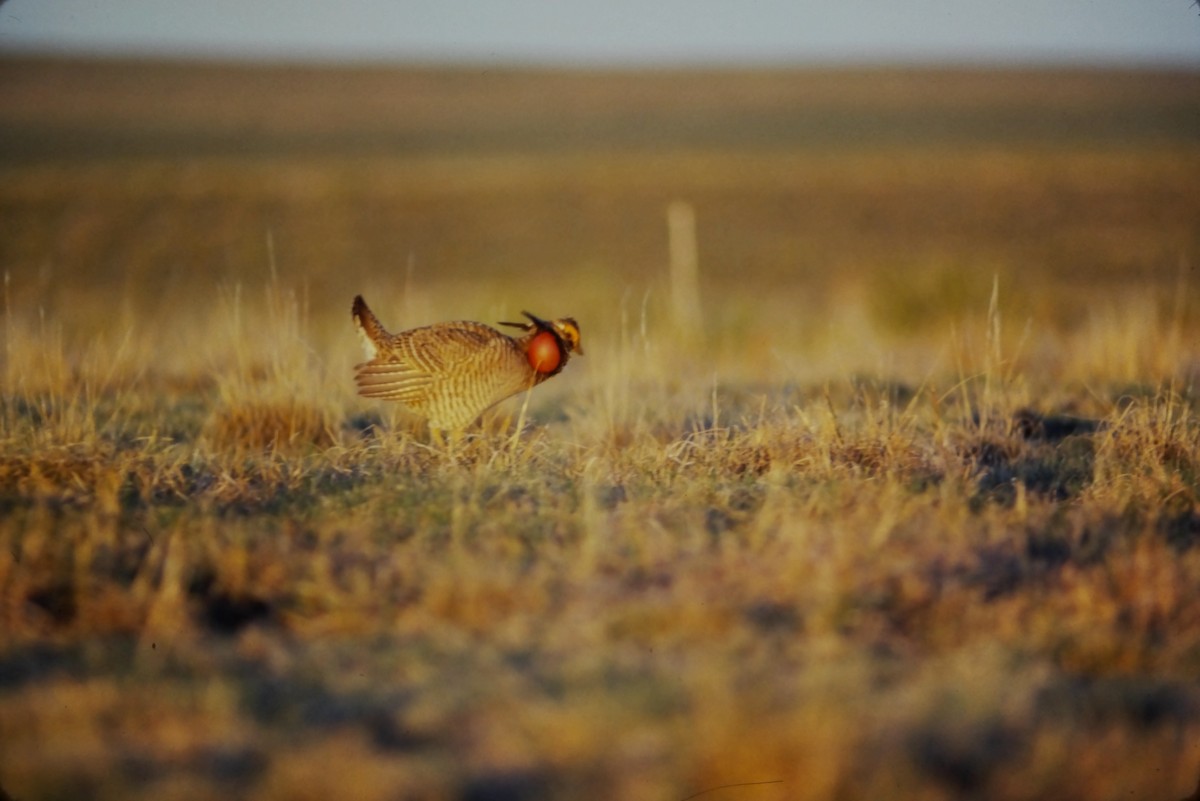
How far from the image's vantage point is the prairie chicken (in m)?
5.03

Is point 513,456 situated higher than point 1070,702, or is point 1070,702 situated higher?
point 513,456

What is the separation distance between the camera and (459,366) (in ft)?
16.4

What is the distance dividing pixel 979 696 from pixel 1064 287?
1692 cm

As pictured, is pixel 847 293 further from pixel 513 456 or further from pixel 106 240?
pixel 106 240

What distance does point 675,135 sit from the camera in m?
49.4

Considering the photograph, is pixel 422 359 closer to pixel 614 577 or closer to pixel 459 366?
pixel 459 366

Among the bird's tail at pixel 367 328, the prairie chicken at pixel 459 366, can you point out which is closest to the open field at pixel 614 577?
the prairie chicken at pixel 459 366

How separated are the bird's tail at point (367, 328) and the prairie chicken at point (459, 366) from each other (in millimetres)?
82

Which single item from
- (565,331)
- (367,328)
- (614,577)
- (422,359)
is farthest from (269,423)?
(614,577)

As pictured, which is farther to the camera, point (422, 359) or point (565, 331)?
point (565, 331)

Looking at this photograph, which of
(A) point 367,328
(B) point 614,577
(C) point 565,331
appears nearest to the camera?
(B) point 614,577

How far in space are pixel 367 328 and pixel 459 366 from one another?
2.44ft

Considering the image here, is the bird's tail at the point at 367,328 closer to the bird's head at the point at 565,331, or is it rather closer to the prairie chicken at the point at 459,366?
the prairie chicken at the point at 459,366

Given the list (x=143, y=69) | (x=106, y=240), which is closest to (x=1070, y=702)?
(x=106, y=240)
